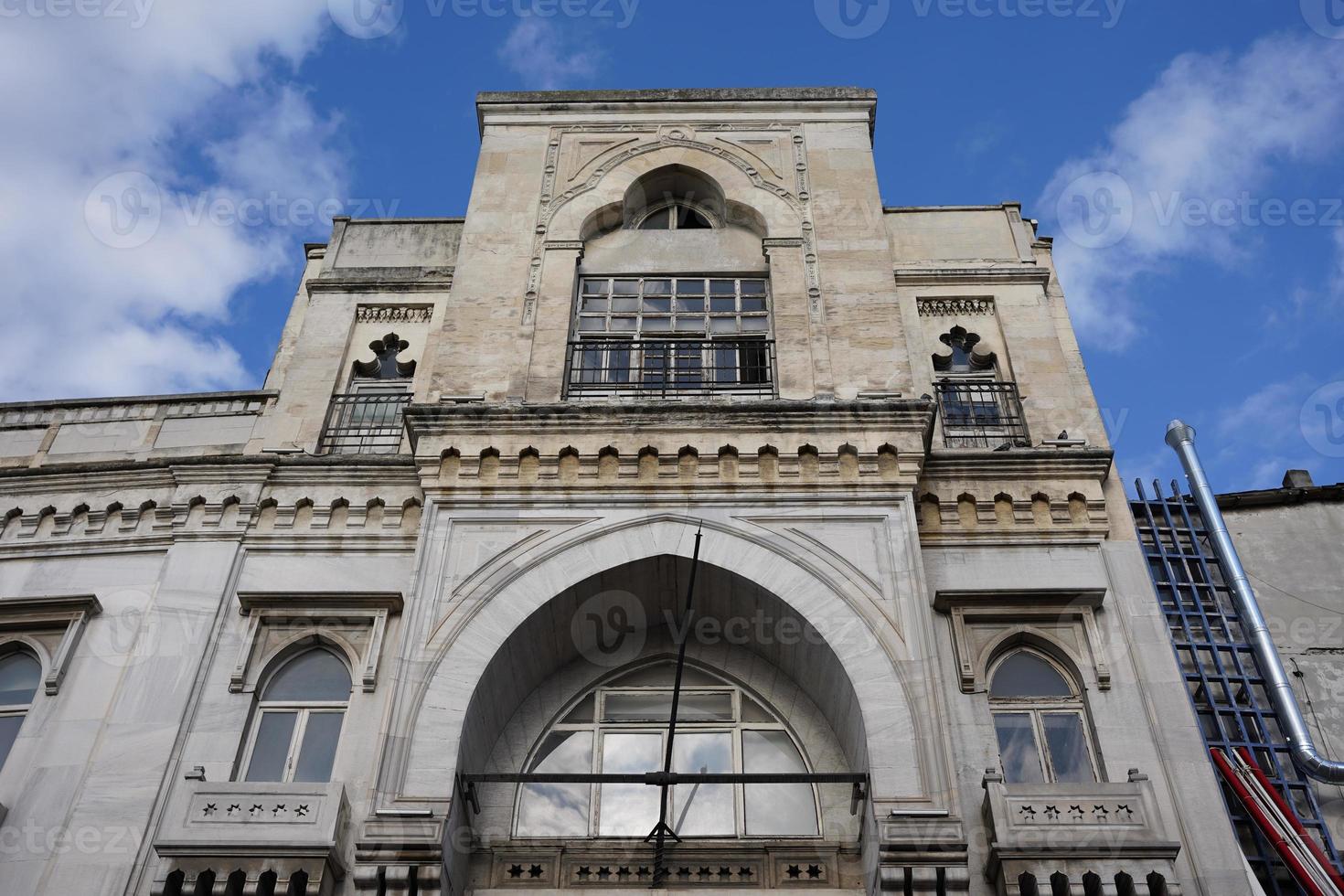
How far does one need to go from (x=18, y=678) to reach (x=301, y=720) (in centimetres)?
367

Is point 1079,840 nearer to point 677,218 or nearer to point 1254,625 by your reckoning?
point 1254,625

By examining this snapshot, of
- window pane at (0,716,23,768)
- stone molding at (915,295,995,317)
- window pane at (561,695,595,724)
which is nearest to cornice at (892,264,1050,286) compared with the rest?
stone molding at (915,295,995,317)

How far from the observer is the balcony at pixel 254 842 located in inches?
476

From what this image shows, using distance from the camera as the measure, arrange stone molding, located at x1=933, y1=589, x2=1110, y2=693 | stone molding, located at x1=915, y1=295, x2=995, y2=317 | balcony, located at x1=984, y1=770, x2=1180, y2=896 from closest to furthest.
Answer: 1. balcony, located at x1=984, y1=770, x2=1180, y2=896
2. stone molding, located at x1=933, y1=589, x2=1110, y2=693
3. stone molding, located at x1=915, y1=295, x2=995, y2=317

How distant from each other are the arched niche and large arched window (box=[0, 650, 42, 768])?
4894 millimetres

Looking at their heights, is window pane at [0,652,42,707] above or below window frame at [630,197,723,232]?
below

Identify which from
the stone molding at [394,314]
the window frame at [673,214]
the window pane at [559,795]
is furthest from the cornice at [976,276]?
the window pane at [559,795]

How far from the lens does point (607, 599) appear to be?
49.3ft

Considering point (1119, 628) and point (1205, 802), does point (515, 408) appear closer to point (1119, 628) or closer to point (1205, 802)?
point (1119, 628)

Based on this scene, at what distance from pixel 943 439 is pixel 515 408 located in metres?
5.81

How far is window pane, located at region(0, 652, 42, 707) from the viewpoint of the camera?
583 inches

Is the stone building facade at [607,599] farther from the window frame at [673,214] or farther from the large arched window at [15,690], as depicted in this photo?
the window frame at [673,214]

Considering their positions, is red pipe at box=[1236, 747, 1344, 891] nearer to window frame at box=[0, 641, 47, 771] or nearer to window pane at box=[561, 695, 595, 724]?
window pane at box=[561, 695, 595, 724]

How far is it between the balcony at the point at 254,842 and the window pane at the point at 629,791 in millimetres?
2972
